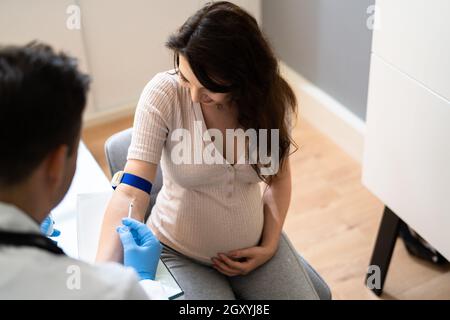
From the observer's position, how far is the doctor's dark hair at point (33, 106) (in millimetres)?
676

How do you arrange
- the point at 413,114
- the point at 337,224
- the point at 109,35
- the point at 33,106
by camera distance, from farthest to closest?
the point at 109,35
the point at 337,224
the point at 413,114
the point at 33,106

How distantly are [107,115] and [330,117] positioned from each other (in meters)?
1.04

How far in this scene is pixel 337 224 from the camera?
84.0 inches

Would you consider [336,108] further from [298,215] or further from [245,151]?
[245,151]

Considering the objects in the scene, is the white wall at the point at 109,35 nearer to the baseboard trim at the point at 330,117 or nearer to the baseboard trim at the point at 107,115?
the baseboard trim at the point at 107,115

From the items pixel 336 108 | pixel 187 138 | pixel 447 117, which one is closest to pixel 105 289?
pixel 187 138

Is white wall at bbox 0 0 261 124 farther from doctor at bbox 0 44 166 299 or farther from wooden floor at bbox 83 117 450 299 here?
doctor at bbox 0 44 166 299

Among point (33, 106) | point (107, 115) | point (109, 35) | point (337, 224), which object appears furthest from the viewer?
point (107, 115)

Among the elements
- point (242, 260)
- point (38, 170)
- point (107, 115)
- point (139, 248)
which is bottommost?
point (107, 115)

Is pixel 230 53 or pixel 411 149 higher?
pixel 230 53

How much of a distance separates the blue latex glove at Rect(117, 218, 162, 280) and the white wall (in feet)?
4.63

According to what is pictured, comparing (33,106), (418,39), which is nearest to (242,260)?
(418,39)

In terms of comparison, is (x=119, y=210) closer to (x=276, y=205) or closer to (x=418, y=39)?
(x=276, y=205)
